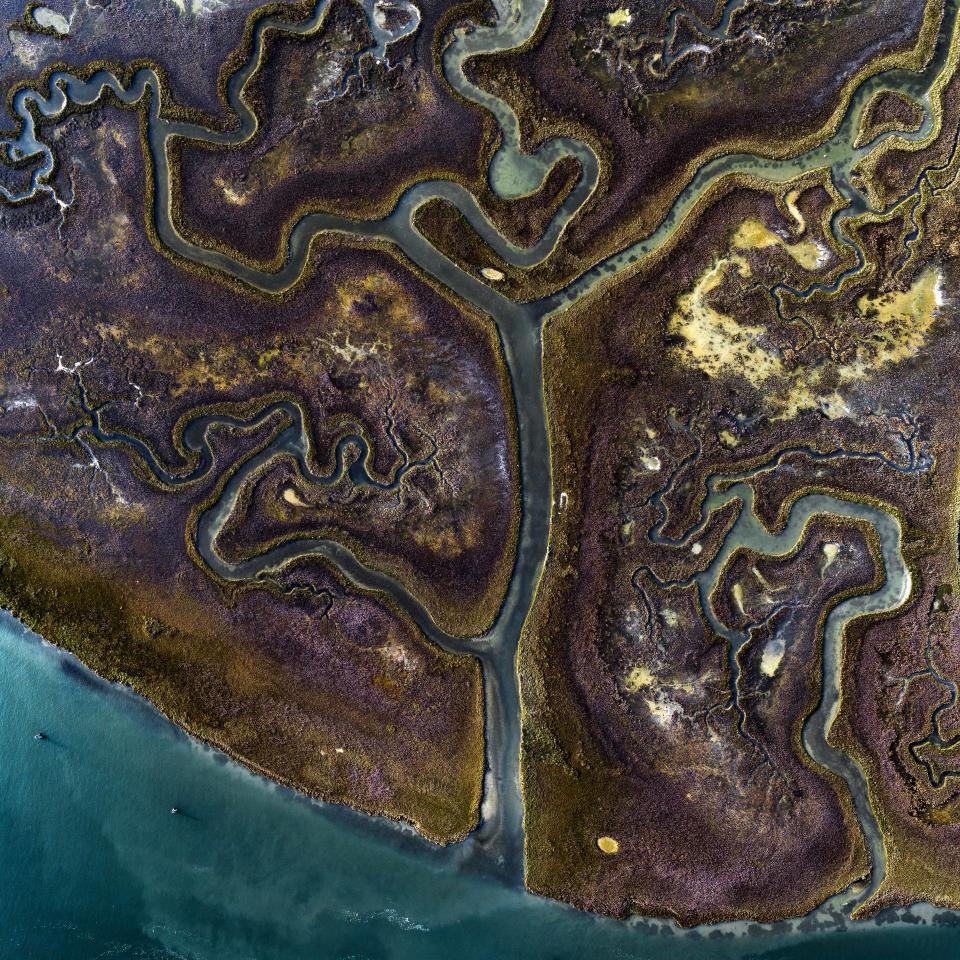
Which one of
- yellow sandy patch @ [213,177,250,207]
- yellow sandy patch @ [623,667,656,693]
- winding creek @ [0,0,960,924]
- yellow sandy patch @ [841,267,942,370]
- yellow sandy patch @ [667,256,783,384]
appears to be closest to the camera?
yellow sandy patch @ [841,267,942,370]

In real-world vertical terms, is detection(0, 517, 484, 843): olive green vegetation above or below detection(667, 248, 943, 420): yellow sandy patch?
below

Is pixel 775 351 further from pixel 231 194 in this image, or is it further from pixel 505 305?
pixel 231 194

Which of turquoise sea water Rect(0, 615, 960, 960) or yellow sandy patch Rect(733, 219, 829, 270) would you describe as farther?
turquoise sea water Rect(0, 615, 960, 960)

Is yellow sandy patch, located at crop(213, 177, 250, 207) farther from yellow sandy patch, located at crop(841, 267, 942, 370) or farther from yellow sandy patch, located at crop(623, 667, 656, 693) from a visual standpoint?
yellow sandy patch, located at crop(841, 267, 942, 370)

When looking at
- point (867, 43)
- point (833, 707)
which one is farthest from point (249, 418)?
point (867, 43)

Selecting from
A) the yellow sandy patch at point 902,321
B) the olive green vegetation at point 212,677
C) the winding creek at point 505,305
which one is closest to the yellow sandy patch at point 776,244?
the winding creek at point 505,305

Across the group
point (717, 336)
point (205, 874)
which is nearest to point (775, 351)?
point (717, 336)

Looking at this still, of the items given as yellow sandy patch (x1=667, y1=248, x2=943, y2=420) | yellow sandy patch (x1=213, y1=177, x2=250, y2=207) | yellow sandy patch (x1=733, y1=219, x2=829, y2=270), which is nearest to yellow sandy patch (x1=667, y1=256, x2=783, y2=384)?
yellow sandy patch (x1=667, y1=248, x2=943, y2=420)
